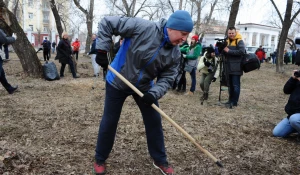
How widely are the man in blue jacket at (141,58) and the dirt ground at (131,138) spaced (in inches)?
25.9

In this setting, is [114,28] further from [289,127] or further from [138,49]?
[289,127]

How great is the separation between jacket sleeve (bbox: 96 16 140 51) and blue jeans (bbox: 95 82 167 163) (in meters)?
0.43

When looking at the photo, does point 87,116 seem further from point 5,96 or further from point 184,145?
point 5,96

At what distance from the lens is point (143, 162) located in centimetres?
323

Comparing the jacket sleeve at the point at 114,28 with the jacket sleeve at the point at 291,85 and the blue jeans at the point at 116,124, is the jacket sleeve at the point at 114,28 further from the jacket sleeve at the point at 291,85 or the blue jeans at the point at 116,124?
the jacket sleeve at the point at 291,85

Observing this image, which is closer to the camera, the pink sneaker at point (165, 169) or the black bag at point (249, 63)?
the pink sneaker at point (165, 169)

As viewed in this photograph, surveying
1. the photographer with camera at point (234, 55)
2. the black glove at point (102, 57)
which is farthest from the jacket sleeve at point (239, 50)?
the black glove at point (102, 57)

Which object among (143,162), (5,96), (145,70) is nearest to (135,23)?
(145,70)

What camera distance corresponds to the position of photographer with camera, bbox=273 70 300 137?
395 cm

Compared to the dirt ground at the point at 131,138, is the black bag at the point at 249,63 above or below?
above

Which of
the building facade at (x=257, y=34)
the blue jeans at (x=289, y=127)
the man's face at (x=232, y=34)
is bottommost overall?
the blue jeans at (x=289, y=127)

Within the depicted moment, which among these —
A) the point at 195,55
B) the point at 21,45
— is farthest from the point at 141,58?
the point at 21,45

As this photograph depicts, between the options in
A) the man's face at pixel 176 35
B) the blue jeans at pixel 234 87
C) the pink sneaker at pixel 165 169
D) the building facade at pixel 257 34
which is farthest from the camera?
the building facade at pixel 257 34

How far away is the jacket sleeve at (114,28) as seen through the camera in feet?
8.23
